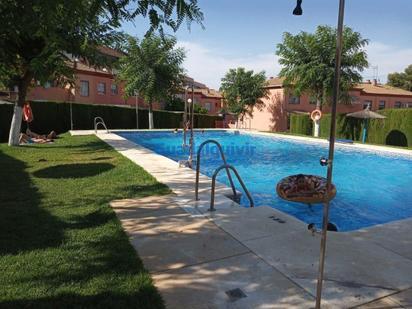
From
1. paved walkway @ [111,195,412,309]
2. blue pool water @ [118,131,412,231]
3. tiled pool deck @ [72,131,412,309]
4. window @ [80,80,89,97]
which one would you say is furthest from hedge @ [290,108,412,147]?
window @ [80,80,89,97]

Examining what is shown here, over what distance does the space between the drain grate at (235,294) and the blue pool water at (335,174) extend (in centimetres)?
433

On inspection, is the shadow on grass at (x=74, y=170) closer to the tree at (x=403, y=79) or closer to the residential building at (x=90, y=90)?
the residential building at (x=90, y=90)

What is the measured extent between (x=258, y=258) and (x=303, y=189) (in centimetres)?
141

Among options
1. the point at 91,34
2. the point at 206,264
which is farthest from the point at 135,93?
the point at 206,264

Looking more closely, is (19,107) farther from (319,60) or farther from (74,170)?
(319,60)

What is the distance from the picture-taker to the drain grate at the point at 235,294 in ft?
10.1

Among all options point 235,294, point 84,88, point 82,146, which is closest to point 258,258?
point 235,294

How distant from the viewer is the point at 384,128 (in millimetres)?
20656

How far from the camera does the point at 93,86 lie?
31969mm

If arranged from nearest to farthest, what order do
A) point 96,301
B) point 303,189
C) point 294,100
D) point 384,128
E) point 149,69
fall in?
point 96,301 → point 303,189 → point 384,128 → point 149,69 → point 294,100

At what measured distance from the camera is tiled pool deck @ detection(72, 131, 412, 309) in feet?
10.2

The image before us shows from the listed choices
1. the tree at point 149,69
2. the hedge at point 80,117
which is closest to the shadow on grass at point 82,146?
the hedge at point 80,117

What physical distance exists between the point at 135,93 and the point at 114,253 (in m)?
23.4

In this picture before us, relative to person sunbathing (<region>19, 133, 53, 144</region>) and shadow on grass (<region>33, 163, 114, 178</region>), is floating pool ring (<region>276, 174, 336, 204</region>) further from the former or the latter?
person sunbathing (<region>19, 133, 53, 144</region>)
